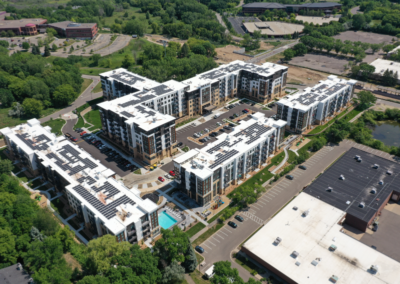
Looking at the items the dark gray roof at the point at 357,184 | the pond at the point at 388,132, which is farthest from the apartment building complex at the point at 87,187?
the pond at the point at 388,132

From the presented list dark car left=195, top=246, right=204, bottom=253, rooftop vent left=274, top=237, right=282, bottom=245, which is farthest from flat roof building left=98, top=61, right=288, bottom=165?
rooftop vent left=274, top=237, right=282, bottom=245

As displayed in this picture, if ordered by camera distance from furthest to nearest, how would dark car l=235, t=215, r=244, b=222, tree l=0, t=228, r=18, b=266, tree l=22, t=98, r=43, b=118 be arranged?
tree l=22, t=98, r=43, b=118 → dark car l=235, t=215, r=244, b=222 → tree l=0, t=228, r=18, b=266

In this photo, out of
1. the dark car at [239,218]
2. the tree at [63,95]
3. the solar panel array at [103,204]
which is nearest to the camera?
the solar panel array at [103,204]

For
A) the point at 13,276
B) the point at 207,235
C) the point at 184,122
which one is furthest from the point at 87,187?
the point at 184,122

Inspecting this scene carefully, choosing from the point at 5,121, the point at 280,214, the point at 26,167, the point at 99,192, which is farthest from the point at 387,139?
the point at 5,121

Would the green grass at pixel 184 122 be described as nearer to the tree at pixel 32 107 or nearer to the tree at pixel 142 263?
the tree at pixel 32 107

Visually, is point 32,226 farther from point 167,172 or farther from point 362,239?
point 362,239

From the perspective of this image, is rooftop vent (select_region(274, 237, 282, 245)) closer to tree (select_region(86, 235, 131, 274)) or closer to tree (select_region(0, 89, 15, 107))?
tree (select_region(86, 235, 131, 274))
